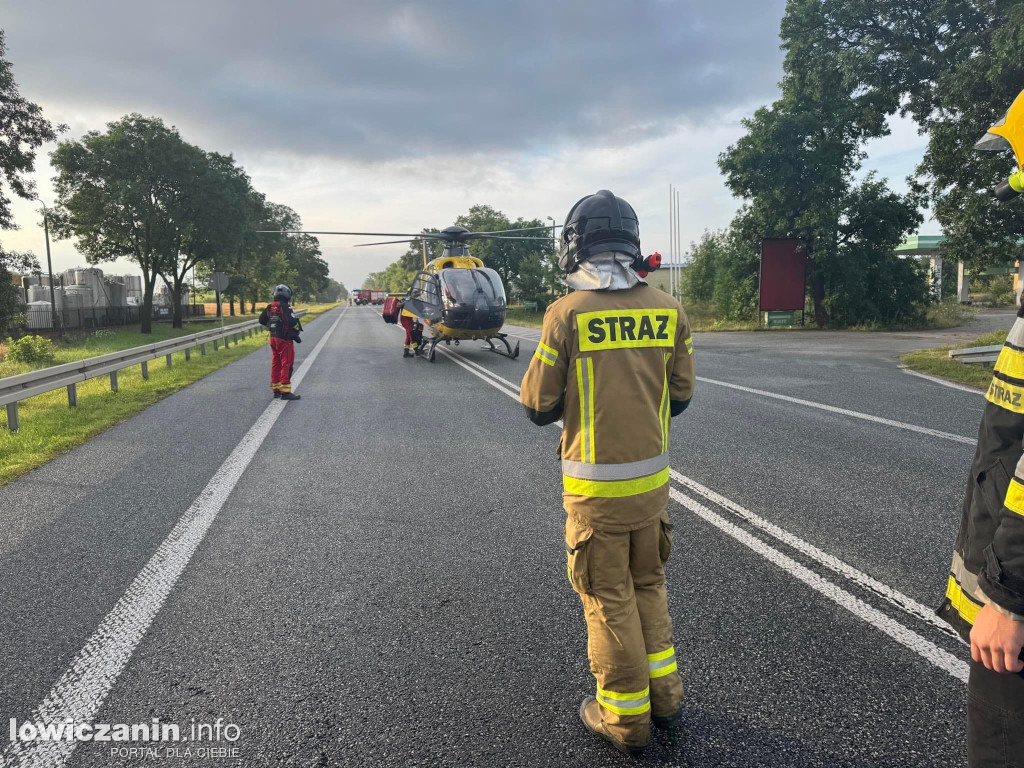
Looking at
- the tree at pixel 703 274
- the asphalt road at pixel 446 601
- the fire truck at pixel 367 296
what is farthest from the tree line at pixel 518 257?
the asphalt road at pixel 446 601

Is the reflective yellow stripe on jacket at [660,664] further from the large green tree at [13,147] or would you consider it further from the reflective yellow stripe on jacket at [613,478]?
the large green tree at [13,147]

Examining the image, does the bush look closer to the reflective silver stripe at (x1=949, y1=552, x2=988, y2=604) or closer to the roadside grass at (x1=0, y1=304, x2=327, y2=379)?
the roadside grass at (x1=0, y1=304, x2=327, y2=379)

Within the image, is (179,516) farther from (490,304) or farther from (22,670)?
(490,304)

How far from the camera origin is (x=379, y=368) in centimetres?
1469

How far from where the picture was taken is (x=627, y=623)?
238cm

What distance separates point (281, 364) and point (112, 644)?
7661mm

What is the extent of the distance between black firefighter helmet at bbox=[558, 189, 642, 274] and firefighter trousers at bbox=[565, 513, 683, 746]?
107 cm

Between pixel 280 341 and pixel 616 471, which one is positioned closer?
pixel 616 471

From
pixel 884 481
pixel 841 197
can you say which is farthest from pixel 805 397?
pixel 841 197

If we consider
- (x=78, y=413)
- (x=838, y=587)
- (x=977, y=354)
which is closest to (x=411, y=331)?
(x=78, y=413)

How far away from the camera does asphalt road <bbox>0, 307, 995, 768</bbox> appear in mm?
2439

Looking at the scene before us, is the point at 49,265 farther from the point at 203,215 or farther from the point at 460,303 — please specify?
the point at 460,303

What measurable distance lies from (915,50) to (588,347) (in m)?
22.0

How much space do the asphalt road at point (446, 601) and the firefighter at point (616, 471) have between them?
0.24 m
